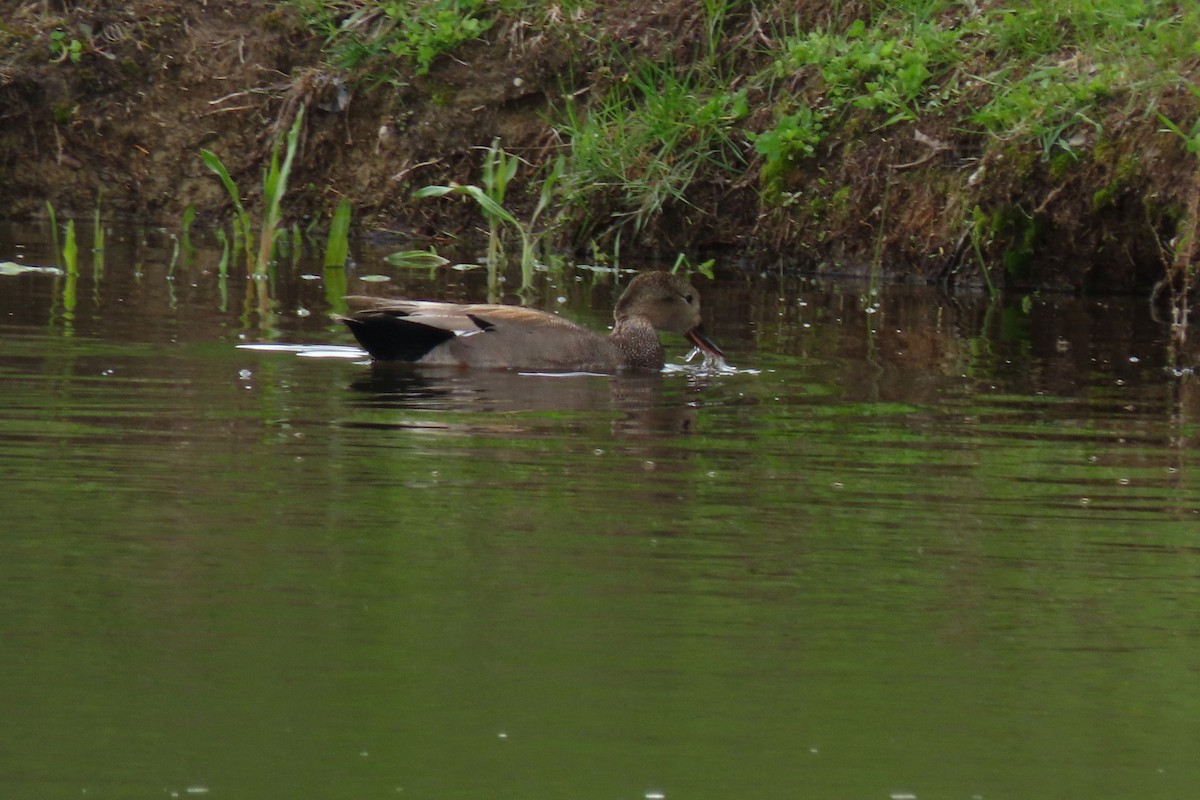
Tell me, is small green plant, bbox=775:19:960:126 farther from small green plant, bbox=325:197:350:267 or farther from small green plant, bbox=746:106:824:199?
small green plant, bbox=325:197:350:267

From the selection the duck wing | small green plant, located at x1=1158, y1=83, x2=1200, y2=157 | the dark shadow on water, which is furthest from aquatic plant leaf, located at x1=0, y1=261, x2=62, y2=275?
small green plant, located at x1=1158, y1=83, x2=1200, y2=157

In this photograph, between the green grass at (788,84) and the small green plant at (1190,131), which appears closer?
the small green plant at (1190,131)

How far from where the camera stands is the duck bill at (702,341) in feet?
30.5

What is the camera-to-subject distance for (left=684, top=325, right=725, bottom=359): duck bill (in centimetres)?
930

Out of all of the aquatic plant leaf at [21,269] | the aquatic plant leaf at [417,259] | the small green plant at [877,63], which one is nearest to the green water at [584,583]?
the aquatic plant leaf at [21,269]

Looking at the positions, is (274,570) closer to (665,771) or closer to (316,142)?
(665,771)

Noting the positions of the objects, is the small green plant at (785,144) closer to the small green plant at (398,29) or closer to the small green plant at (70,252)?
the small green plant at (398,29)

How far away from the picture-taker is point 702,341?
9.41 m

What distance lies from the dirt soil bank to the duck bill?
387 centimetres

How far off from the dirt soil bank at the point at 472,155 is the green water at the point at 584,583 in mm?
4448

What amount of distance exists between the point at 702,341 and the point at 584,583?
4.80 m

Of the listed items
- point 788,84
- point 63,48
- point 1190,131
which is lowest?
point 1190,131

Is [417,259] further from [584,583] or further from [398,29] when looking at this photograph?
[584,583]

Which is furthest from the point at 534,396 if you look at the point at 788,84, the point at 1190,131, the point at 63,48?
the point at 63,48
